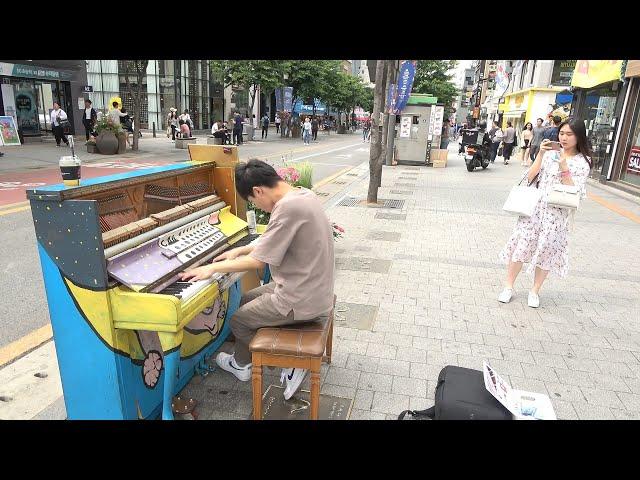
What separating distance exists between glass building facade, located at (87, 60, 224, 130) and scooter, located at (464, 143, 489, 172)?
1917cm

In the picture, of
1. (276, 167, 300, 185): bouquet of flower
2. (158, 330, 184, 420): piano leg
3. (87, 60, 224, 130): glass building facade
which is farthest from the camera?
(87, 60, 224, 130): glass building facade

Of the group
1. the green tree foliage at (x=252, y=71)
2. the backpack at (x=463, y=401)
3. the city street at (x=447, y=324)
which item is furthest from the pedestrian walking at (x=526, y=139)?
the backpack at (x=463, y=401)

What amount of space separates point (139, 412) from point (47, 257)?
1.05m

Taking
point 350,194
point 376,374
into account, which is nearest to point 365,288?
point 376,374

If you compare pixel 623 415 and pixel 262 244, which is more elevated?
pixel 262 244

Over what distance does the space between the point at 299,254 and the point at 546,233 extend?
115 inches

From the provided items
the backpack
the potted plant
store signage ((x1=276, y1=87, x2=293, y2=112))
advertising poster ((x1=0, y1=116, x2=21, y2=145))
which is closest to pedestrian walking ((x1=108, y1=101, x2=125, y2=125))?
the potted plant

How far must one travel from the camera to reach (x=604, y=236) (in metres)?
7.64

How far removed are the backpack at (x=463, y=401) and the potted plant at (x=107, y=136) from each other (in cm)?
1572

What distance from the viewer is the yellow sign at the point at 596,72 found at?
41.8 feet

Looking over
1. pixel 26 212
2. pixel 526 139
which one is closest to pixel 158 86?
pixel 526 139

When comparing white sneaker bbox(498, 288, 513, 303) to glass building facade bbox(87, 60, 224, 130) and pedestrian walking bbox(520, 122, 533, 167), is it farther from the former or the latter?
glass building facade bbox(87, 60, 224, 130)

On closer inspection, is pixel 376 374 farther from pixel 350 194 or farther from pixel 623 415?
pixel 350 194

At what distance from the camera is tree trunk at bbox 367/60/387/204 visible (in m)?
9.05
